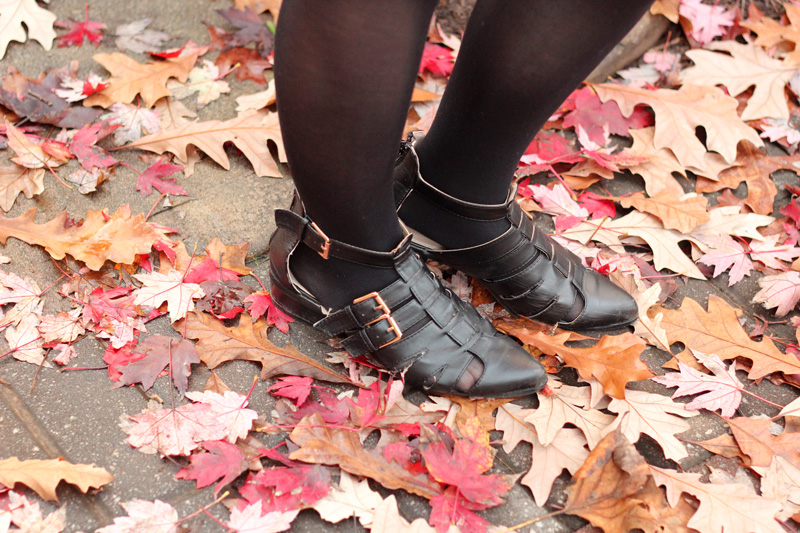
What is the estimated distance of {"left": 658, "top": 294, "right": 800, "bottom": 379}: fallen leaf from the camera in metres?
1.38

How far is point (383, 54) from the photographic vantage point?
33.3 inches

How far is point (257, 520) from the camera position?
3.34 ft

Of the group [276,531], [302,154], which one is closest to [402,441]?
[276,531]

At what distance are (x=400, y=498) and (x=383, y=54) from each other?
2.50 ft

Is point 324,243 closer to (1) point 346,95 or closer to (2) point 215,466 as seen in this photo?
(1) point 346,95

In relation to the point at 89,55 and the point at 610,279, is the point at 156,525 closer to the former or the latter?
the point at 610,279

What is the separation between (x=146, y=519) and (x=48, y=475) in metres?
0.18

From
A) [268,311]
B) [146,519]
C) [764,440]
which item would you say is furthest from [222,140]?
[764,440]

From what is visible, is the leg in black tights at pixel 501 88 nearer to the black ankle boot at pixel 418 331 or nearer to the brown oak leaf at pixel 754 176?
the black ankle boot at pixel 418 331

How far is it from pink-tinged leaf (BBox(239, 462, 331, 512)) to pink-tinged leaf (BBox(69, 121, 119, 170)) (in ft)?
3.22

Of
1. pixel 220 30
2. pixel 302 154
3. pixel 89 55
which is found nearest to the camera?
pixel 302 154

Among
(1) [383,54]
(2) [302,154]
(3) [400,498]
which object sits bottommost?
(3) [400,498]

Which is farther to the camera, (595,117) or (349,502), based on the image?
(595,117)

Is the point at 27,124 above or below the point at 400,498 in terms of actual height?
above
